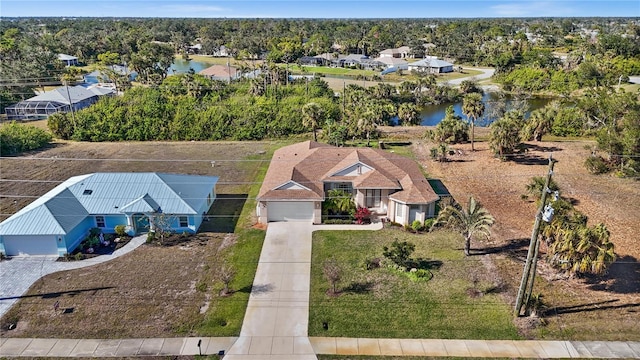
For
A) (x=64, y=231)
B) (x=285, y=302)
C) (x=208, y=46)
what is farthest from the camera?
(x=208, y=46)

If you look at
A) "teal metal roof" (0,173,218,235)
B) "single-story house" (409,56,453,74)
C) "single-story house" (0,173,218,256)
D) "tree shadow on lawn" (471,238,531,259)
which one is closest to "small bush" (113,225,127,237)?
"single-story house" (0,173,218,256)

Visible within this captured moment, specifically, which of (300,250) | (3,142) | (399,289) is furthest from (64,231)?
(3,142)

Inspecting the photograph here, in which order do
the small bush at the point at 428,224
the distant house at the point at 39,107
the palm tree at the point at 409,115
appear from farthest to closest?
the distant house at the point at 39,107
the palm tree at the point at 409,115
the small bush at the point at 428,224

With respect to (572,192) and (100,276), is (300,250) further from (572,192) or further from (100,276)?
(572,192)

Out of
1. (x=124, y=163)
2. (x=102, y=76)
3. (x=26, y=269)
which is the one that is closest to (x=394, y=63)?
(x=102, y=76)

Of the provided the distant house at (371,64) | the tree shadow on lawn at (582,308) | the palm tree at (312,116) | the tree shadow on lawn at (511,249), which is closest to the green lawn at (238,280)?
the tree shadow on lawn at (511,249)

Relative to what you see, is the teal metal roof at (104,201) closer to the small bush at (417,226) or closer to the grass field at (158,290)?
the grass field at (158,290)

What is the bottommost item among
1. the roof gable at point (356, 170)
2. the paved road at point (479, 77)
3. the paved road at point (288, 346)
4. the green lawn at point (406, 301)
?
the paved road at point (288, 346)

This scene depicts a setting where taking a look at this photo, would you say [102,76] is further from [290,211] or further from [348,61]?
[290,211]

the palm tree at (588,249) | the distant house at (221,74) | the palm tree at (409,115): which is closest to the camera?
the palm tree at (588,249)
